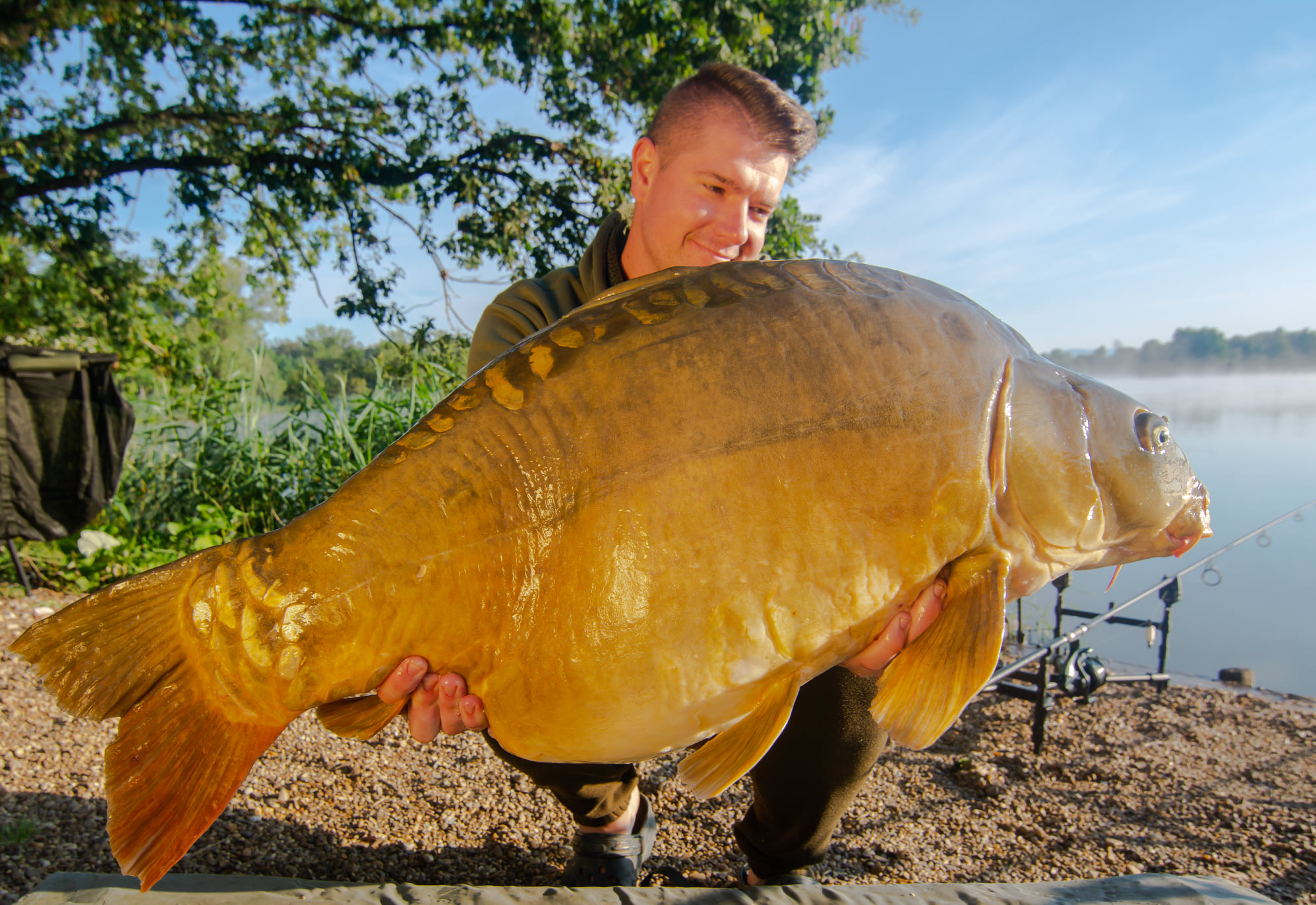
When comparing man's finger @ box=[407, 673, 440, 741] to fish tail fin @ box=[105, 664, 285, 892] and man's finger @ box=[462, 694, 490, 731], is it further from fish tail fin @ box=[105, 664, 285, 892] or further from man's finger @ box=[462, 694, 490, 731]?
fish tail fin @ box=[105, 664, 285, 892]

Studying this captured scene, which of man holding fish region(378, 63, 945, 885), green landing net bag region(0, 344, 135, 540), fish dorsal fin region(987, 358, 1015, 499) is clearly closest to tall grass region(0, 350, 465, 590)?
→ green landing net bag region(0, 344, 135, 540)

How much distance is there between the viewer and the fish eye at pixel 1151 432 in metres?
1.21

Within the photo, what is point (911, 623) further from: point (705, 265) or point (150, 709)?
point (150, 709)

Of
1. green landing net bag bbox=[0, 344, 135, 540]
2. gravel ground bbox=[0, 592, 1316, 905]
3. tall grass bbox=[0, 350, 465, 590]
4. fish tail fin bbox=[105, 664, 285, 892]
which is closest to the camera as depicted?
fish tail fin bbox=[105, 664, 285, 892]

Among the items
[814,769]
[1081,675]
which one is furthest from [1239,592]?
[814,769]

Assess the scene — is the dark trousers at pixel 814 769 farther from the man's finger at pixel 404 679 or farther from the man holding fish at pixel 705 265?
the man's finger at pixel 404 679

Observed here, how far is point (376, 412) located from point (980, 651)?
440 centimetres

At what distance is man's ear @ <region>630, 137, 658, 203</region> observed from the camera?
6.75 ft

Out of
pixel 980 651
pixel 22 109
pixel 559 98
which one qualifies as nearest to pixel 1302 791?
pixel 980 651

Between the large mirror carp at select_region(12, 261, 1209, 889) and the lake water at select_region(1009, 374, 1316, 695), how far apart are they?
2080mm

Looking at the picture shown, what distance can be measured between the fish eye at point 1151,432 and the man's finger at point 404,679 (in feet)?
3.85

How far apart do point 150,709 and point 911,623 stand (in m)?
1.07

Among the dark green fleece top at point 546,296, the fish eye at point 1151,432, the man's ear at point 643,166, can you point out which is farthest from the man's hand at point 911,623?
the man's ear at point 643,166

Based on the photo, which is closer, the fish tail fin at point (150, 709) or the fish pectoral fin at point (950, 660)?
the fish tail fin at point (150, 709)
